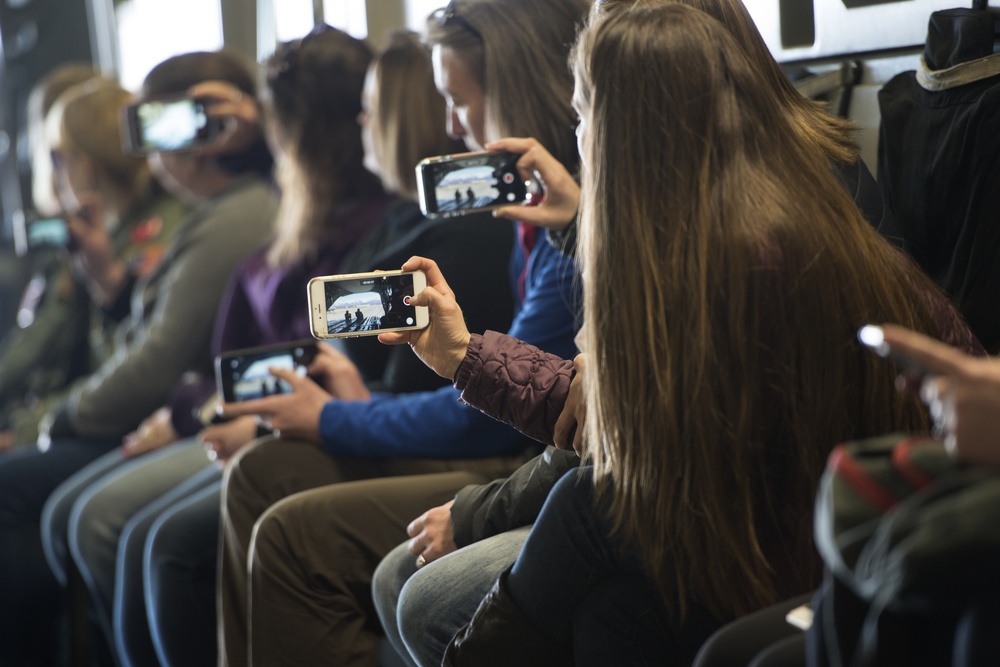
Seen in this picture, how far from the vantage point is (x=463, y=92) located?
1766mm

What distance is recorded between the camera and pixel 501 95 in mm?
1718

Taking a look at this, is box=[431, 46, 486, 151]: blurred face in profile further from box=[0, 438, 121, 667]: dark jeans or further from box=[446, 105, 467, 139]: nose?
box=[0, 438, 121, 667]: dark jeans

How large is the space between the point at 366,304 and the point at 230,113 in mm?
1356

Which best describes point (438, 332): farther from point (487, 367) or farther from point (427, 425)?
point (427, 425)

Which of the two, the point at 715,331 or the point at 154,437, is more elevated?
the point at 715,331

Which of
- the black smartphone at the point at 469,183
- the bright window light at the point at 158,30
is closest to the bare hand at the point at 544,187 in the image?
the black smartphone at the point at 469,183

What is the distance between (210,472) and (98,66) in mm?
2783

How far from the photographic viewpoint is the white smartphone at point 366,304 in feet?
4.34

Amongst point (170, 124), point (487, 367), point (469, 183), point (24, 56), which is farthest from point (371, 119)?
point (24, 56)

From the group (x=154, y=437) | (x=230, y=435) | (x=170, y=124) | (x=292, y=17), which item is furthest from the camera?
(x=292, y=17)

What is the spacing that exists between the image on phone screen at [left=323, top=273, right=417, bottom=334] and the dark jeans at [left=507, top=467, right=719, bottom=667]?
28cm

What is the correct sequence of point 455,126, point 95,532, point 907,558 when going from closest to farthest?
1. point 907,558
2. point 455,126
3. point 95,532

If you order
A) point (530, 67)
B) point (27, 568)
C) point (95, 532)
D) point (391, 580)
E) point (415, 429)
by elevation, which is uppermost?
point (530, 67)

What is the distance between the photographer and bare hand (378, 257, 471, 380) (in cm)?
131
